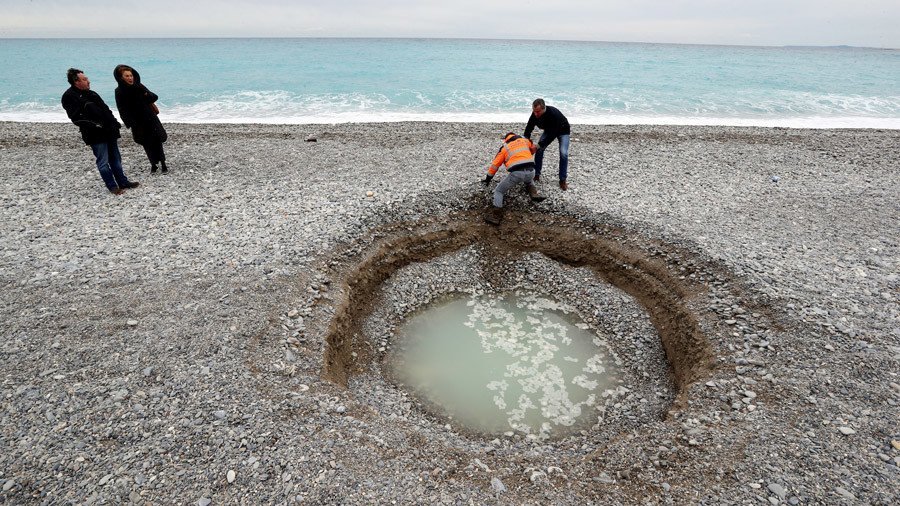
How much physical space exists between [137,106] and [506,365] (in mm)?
9459

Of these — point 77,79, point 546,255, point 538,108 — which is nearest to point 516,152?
point 538,108

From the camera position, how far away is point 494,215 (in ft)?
31.6

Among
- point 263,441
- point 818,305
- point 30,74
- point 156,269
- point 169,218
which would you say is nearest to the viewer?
point 263,441

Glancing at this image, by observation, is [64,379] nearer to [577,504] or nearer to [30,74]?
[577,504]

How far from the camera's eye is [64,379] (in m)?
5.31

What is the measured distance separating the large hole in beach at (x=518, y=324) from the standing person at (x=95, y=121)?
5805mm

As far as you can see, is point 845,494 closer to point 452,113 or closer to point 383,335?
point 383,335

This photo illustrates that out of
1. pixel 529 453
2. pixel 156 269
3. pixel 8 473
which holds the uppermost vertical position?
pixel 156 269

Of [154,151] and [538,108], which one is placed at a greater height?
[538,108]

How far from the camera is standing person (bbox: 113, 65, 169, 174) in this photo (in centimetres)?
884

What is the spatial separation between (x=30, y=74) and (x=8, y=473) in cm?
5192

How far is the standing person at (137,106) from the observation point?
884cm

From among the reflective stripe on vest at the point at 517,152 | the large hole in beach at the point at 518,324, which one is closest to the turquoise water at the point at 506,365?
the large hole in beach at the point at 518,324

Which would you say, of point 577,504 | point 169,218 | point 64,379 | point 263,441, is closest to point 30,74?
point 169,218
